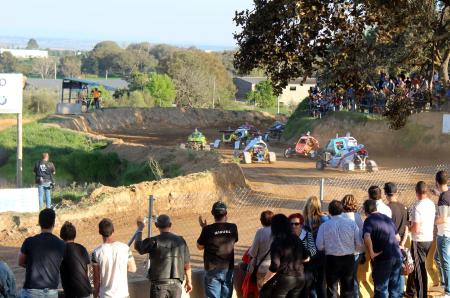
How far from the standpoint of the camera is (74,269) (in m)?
Result: 8.57

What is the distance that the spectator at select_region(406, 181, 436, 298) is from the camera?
36.1ft

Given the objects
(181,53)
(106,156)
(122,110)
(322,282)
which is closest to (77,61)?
(181,53)

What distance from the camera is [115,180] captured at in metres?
39.5

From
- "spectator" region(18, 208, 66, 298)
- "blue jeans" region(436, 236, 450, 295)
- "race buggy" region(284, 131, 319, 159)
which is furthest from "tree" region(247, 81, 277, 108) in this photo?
"spectator" region(18, 208, 66, 298)

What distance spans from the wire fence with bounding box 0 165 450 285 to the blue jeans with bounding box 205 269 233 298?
7121mm

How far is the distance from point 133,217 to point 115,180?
17.2 m

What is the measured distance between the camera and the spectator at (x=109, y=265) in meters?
8.69

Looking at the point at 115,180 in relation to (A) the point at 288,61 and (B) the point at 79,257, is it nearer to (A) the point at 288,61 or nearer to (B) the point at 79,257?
(A) the point at 288,61

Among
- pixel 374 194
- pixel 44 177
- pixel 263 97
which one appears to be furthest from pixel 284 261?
pixel 263 97

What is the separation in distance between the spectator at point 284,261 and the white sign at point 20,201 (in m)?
14.0

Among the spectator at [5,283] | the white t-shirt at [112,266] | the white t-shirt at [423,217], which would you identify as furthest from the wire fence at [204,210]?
the spectator at [5,283]

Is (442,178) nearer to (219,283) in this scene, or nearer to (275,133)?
(219,283)

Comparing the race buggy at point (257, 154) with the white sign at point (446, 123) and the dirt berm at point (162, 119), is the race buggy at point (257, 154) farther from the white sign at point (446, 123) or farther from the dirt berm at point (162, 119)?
the dirt berm at point (162, 119)

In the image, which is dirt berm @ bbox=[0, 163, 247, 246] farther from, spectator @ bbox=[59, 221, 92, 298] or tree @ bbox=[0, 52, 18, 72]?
tree @ bbox=[0, 52, 18, 72]
